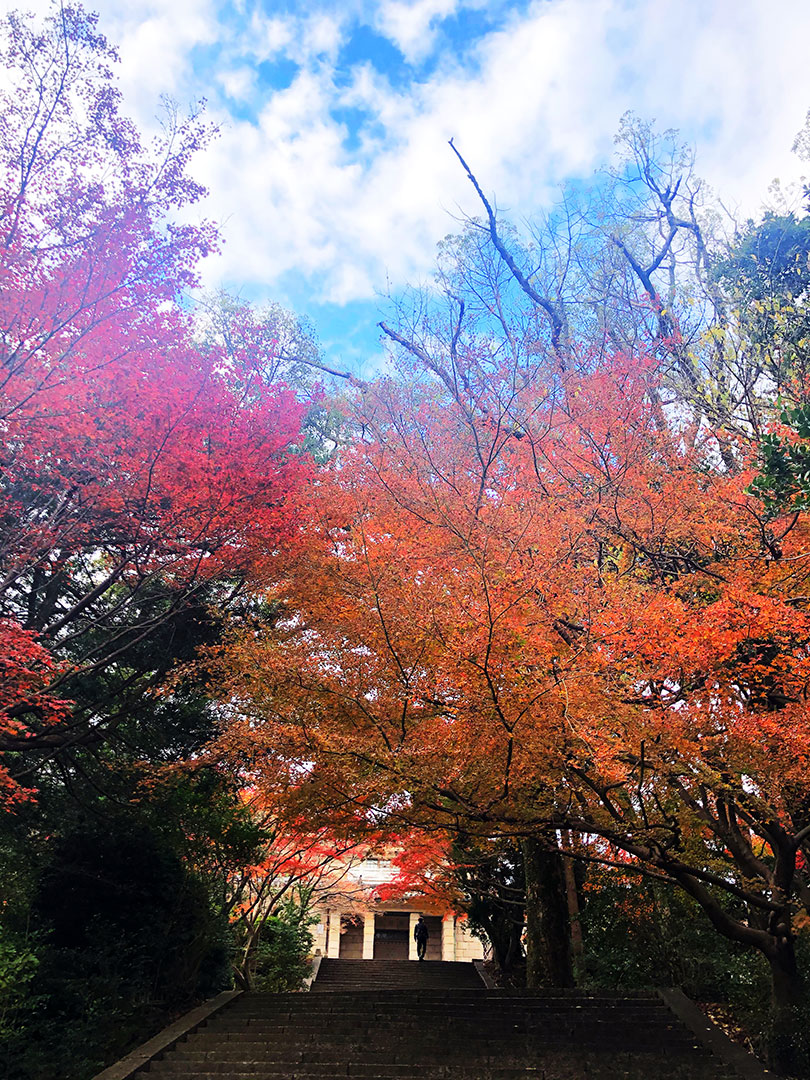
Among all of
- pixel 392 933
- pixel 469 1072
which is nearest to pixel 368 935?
pixel 392 933

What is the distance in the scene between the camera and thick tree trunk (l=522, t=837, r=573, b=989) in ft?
39.2

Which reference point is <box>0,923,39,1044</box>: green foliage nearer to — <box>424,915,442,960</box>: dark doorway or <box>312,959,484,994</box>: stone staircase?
<box>312,959,484,994</box>: stone staircase

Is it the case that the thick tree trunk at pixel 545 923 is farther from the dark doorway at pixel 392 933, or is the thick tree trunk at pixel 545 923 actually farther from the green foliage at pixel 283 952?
the dark doorway at pixel 392 933

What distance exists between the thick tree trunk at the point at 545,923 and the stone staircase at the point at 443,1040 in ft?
4.13

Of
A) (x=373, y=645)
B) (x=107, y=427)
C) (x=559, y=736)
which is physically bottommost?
(x=559, y=736)

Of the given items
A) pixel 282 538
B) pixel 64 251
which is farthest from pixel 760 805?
pixel 64 251

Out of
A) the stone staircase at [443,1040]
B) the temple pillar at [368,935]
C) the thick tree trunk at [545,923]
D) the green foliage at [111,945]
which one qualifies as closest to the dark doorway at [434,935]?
the temple pillar at [368,935]

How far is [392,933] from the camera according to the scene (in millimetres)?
32656

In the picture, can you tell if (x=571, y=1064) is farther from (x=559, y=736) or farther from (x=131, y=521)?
(x=131, y=521)

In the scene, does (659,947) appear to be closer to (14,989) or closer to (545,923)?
(545,923)

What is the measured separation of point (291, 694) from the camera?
9320 millimetres

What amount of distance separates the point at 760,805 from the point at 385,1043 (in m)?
5.53

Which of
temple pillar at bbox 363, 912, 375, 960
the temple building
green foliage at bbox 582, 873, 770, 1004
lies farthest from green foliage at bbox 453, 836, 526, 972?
temple pillar at bbox 363, 912, 375, 960

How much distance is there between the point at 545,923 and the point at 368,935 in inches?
839
